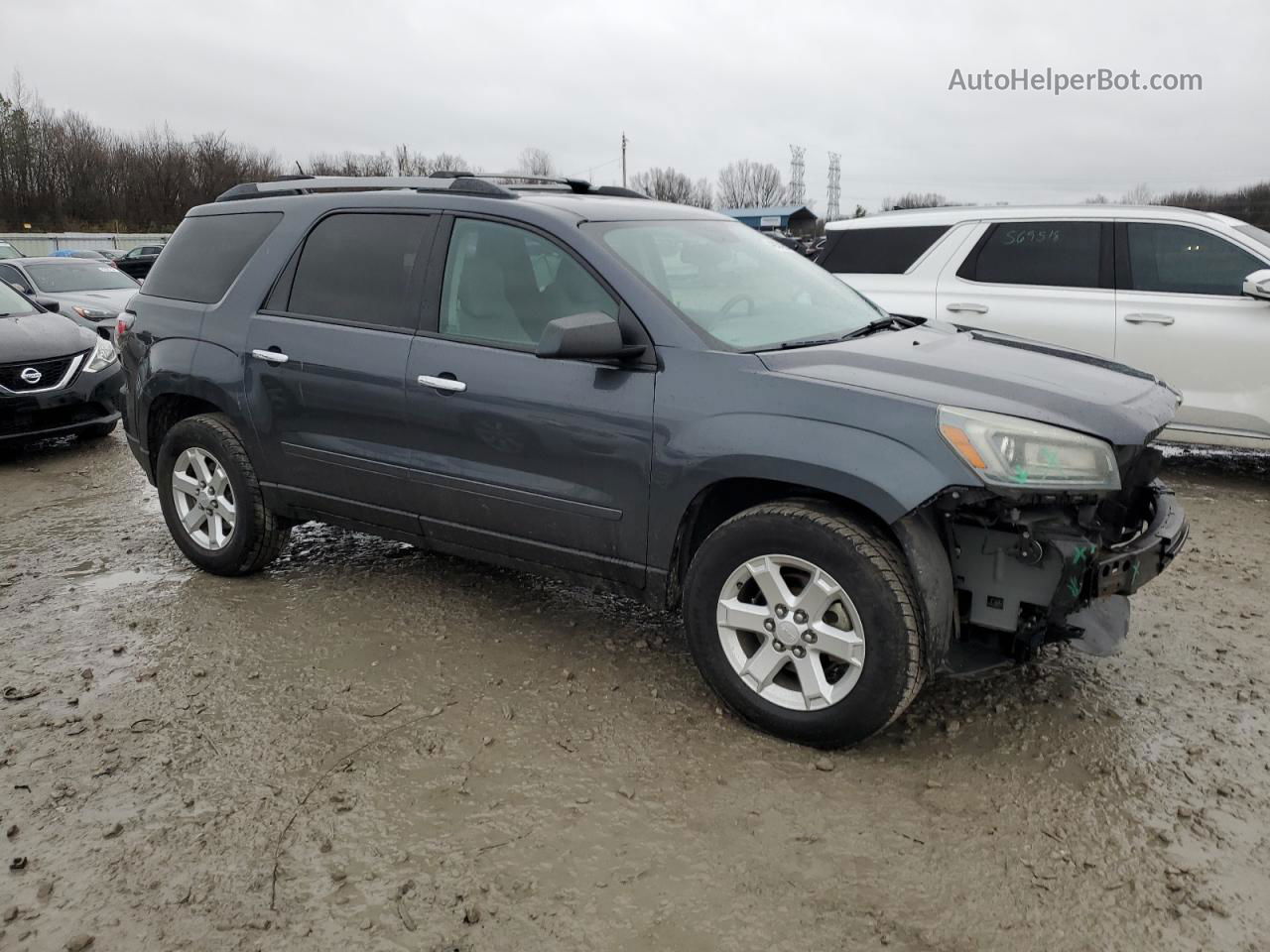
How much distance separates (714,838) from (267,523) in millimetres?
2758

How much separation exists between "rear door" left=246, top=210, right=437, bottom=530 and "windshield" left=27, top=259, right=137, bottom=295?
992 cm

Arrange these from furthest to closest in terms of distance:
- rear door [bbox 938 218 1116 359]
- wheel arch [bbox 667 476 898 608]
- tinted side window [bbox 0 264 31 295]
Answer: tinted side window [bbox 0 264 31 295]
rear door [bbox 938 218 1116 359]
wheel arch [bbox 667 476 898 608]

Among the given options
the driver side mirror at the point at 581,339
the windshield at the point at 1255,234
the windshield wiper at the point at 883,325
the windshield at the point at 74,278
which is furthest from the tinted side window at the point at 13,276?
the windshield at the point at 1255,234

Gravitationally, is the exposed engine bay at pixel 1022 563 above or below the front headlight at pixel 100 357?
below

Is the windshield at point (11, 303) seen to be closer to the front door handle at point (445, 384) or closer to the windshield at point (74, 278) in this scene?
the windshield at point (74, 278)

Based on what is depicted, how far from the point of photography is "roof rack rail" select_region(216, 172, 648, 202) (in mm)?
4188

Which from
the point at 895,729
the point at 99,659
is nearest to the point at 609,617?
the point at 895,729

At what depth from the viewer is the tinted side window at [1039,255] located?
6.50 m

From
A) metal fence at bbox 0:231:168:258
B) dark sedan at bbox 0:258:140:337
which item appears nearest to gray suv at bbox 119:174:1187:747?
dark sedan at bbox 0:258:140:337

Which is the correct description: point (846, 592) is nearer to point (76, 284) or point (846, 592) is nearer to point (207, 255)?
point (207, 255)

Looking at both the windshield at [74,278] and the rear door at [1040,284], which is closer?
the rear door at [1040,284]

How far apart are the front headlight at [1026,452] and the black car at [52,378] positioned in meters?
7.07

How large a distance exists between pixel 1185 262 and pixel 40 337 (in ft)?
27.5

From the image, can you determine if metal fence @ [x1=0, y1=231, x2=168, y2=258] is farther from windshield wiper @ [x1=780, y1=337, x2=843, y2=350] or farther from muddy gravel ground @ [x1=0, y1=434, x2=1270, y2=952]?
windshield wiper @ [x1=780, y1=337, x2=843, y2=350]
